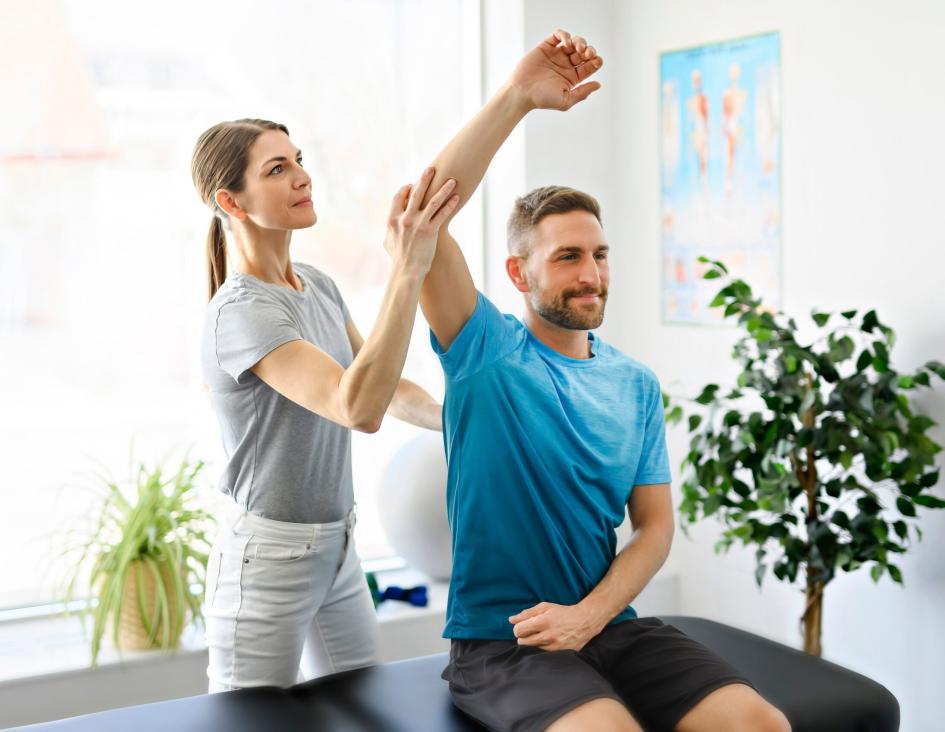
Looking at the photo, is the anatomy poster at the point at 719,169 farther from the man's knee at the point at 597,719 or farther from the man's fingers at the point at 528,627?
the man's knee at the point at 597,719

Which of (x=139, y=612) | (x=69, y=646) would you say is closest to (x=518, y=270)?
(x=139, y=612)

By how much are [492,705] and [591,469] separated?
43 centimetres

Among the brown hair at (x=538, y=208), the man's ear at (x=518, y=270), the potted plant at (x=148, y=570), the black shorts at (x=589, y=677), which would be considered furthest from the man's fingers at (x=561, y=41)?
the potted plant at (x=148, y=570)

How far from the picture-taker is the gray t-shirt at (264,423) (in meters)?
1.83

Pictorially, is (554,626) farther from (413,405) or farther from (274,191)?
(274,191)

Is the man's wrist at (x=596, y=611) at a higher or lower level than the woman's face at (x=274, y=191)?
lower

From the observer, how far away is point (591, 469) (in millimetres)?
1858

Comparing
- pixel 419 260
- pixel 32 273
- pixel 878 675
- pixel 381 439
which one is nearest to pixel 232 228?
pixel 419 260

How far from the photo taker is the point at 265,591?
1.90 m

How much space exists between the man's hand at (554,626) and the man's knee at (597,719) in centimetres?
17

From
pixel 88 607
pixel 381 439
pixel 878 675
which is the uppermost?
pixel 381 439

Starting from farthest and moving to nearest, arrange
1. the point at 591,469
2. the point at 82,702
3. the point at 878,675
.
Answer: the point at 878,675 < the point at 82,702 < the point at 591,469

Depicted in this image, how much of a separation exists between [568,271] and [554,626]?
2.00 ft

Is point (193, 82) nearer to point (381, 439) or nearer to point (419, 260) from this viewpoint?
point (381, 439)
